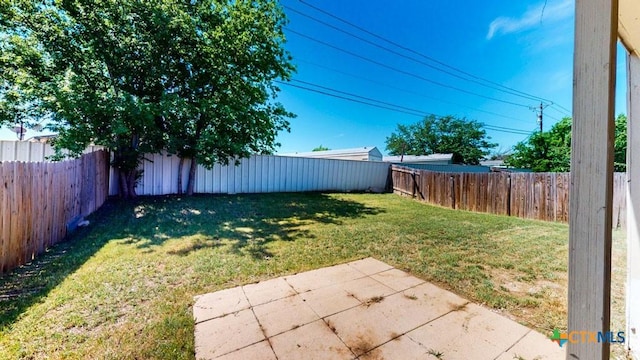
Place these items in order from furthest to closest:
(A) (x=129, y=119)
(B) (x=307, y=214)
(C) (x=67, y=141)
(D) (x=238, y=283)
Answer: (B) (x=307, y=214) < (A) (x=129, y=119) < (C) (x=67, y=141) < (D) (x=238, y=283)

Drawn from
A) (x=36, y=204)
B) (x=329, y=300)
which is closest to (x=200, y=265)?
(x=329, y=300)

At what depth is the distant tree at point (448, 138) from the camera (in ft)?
83.0

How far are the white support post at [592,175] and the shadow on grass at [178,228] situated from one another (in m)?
3.28

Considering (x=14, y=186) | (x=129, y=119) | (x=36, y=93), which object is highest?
(x=36, y=93)

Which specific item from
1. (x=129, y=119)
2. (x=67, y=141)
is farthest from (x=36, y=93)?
(x=129, y=119)

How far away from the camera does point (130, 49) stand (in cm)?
632

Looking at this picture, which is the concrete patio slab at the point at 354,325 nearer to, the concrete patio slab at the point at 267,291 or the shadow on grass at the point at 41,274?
the concrete patio slab at the point at 267,291

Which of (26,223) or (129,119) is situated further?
(129,119)

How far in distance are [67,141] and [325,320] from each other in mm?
6550

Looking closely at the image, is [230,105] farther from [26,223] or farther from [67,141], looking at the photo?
[26,223]

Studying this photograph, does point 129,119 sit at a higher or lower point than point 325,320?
higher

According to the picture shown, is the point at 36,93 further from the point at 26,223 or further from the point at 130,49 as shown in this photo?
the point at 26,223

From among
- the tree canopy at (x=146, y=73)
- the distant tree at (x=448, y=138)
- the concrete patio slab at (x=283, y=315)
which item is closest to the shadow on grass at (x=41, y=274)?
the concrete patio slab at (x=283, y=315)

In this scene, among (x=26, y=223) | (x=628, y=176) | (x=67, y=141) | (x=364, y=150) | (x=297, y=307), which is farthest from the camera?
(x=364, y=150)
